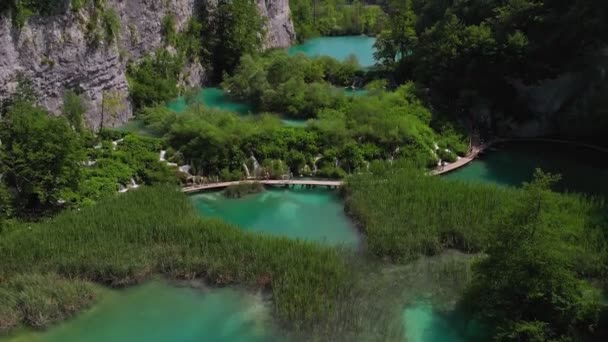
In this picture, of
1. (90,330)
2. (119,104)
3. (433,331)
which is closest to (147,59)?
(119,104)

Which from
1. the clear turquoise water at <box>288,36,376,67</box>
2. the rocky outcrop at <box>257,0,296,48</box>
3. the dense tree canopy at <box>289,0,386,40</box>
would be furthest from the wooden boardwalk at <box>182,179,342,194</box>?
the dense tree canopy at <box>289,0,386,40</box>

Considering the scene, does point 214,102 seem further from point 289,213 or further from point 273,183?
point 289,213

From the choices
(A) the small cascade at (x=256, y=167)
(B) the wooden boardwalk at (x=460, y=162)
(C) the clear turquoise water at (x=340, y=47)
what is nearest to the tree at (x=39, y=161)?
(A) the small cascade at (x=256, y=167)

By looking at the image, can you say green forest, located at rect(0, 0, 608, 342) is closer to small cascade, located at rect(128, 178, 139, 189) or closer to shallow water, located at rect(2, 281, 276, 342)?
small cascade, located at rect(128, 178, 139, 189)

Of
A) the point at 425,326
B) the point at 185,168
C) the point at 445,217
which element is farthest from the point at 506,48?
the point at 425,326

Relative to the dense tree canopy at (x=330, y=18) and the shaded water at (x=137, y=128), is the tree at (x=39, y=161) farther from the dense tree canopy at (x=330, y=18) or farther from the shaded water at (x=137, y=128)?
the dense tree canopy at (x=330, y=18)

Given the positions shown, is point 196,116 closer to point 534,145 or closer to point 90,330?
point 90,330
